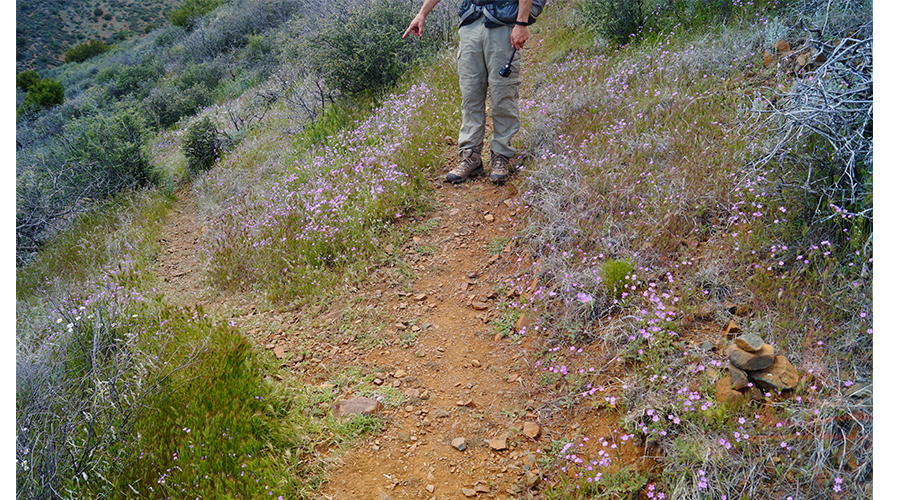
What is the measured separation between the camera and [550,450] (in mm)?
2811

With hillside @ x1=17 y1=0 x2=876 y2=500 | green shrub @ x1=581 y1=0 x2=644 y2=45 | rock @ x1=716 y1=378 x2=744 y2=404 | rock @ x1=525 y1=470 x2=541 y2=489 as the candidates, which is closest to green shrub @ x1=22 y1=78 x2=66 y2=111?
hillside @ x1=17 y1=0 x2=876 y2=500

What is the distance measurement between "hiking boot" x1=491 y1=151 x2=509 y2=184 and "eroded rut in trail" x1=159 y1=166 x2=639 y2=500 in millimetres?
132

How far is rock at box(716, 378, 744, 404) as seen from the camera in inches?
96.9

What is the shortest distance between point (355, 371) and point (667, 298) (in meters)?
2.36

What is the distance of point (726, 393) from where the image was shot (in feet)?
8.22

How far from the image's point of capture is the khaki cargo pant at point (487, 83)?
16.2 feet

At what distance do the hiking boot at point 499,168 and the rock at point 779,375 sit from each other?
336 centimetres

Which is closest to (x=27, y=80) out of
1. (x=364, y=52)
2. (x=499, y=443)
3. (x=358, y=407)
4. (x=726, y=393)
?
(x=364, y=52)

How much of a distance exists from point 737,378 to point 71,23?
152 feet

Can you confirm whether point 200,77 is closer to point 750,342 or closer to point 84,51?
point 750,342

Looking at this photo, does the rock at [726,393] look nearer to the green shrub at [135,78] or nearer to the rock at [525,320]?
the rock at [525,320]

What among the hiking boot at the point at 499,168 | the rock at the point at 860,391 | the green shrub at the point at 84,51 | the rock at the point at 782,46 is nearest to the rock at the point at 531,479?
the rock at the point at 860,391

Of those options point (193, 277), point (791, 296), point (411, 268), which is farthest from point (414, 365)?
point (193, 277)

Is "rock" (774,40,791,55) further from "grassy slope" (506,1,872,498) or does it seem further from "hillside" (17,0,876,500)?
"grassy slope" (506,1,872,498)
